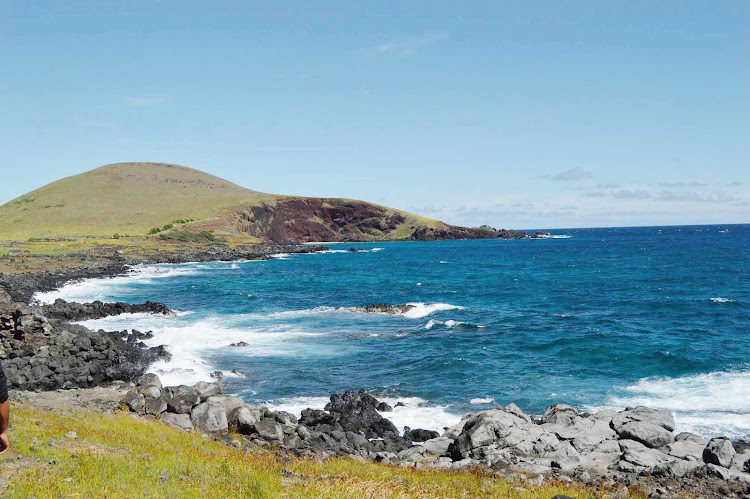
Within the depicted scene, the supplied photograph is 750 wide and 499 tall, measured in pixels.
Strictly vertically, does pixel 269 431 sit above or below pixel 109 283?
below

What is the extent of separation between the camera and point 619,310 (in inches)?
1975

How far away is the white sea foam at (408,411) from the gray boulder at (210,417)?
4.75 m

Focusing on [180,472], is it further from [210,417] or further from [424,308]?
[424,308]

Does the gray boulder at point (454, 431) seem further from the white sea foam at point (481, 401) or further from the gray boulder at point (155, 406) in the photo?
the gray boulder at point (155, 406)

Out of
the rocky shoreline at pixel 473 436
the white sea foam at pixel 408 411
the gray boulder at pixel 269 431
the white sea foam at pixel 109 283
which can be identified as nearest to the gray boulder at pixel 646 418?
the rocky shoreline at pixel 473 436

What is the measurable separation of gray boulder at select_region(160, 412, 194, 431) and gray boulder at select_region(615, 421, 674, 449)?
1676 centimetres

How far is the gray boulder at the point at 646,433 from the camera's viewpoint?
19.3 meters

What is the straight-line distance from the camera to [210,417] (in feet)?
65.9

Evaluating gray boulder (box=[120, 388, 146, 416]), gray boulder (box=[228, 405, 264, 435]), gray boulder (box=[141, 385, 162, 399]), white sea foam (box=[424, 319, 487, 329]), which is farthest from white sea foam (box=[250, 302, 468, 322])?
gray boulder (box=[228, 405, 264, 435])

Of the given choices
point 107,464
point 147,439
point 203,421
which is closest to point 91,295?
point 203,421

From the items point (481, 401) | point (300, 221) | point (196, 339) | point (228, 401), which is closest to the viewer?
point (228, 401)

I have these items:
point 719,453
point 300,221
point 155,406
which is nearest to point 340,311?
point 155,406

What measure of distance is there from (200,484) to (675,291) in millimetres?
63738

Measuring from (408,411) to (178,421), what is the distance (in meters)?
10.9
